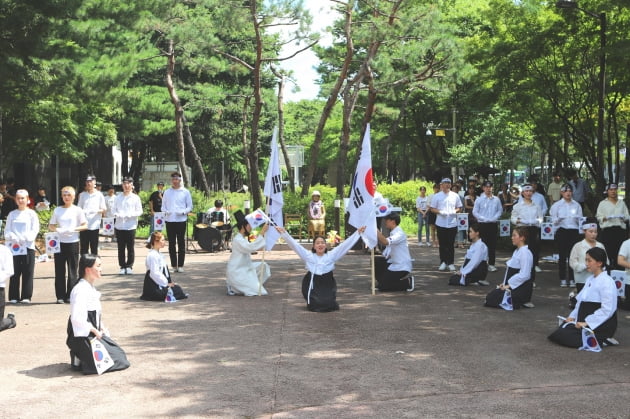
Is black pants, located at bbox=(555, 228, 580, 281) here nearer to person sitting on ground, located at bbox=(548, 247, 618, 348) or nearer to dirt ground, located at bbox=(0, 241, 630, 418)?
dirt ground, located at bbox=(0, 241, 630, 418)

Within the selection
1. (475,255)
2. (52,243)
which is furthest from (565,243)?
(52,243)

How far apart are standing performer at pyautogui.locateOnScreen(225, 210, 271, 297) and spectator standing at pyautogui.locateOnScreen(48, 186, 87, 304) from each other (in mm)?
2455

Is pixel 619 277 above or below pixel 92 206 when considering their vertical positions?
below

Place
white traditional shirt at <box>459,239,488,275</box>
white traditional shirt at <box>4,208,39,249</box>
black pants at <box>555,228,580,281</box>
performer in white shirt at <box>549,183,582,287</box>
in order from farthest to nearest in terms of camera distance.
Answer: black pants at <box>555,228,580,281</box> < performer in white shirt at <box>549,183,582,287</box> < white traditional shirt at <box>459,239,488,275</box> < white traditional shirt at <box>4,208,39,249</box>

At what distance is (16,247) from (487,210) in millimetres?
8595

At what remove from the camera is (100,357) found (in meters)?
7.19

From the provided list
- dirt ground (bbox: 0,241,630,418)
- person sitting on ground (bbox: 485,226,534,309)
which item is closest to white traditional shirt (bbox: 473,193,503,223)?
dirt ground (bbox: 0,241,630,418)

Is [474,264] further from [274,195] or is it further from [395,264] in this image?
[274,195]

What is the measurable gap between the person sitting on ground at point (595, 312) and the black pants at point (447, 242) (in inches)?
267

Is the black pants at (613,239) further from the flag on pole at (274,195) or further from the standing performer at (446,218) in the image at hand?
the flag on pole at (274,195)

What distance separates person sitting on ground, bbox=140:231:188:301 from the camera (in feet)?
37.9

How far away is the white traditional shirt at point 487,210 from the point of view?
14789 mm

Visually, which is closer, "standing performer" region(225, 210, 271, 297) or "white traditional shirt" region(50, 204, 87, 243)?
"white traditional shirt" region(50, 204, 87, 243)

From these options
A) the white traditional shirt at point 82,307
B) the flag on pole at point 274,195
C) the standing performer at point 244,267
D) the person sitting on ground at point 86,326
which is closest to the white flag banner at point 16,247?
the standing performer at point 244,267
